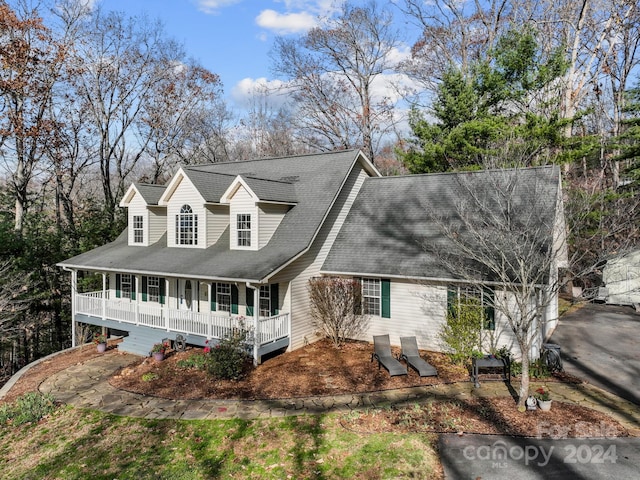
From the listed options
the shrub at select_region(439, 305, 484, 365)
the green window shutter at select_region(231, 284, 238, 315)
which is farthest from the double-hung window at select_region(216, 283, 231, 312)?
the shrub at select_region(439, 305, 484, 365)

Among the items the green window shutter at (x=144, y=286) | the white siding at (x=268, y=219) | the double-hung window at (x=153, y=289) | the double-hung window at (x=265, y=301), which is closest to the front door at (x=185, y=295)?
the double-hung window at (x=153, y=289)

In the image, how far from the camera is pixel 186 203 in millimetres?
16875

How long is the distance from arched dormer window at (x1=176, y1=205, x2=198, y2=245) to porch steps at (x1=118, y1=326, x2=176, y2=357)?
3.88 m

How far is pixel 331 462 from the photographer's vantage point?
7.50 m

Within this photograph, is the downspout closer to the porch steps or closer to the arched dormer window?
the porch steps

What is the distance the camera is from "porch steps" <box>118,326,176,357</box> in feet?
50.4

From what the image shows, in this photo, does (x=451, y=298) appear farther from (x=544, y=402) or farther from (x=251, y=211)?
(x=251, y=211)

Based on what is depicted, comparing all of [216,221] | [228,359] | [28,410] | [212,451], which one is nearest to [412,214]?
[216,221]

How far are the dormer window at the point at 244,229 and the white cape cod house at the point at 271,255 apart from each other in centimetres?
4

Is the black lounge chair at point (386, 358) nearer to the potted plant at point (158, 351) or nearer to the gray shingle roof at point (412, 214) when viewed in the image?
the gray shingle roof at point (412, 214)

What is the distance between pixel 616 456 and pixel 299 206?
12261 mm

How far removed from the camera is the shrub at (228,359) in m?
11.8

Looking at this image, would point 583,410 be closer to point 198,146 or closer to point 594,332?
point 594,332

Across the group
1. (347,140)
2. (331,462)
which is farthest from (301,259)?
(347,140)
